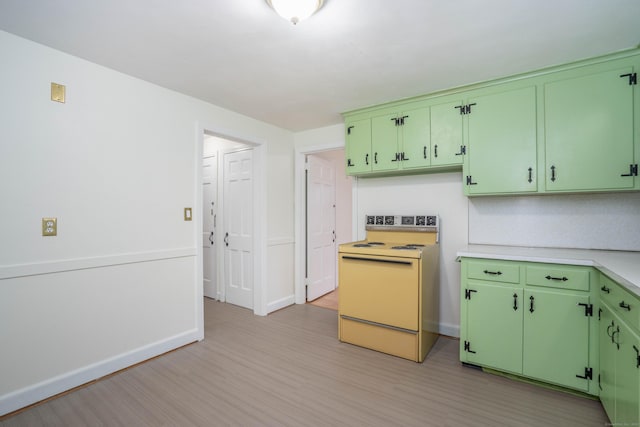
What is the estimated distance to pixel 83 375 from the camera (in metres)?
2.16

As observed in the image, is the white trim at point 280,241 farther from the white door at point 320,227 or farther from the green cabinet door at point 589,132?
the green cabinet door at point 589,132

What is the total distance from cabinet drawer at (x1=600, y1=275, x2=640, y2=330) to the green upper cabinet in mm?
1576

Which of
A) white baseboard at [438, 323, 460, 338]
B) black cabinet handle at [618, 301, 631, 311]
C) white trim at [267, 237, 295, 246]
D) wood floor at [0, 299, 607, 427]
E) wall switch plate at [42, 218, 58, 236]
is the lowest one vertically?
wood floor at [0, 299, 607, 427]

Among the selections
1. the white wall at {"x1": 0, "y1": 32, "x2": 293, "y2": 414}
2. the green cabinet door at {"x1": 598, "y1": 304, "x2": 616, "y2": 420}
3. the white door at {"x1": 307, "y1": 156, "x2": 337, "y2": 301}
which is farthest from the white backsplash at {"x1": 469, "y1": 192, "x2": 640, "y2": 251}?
the white wall at {"x1": 0, "y1": 32, "x2": 293, "y2": 414}

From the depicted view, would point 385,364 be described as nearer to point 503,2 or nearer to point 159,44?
point 503,2

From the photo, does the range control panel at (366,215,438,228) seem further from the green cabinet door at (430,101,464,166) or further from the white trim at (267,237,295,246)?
the white trim at (267,237,295,246)

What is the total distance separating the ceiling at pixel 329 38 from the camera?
1640 millimetres

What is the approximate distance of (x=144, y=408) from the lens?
1917mm

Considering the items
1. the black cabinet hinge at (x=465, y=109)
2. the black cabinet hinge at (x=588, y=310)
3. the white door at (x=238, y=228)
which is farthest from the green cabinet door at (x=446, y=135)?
the white door at (x=238, y=228)

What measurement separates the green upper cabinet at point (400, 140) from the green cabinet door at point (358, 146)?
0.06m

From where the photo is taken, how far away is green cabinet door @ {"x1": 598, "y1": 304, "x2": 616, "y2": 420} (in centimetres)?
164

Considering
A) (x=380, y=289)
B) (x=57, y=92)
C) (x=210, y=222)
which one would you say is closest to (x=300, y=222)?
(x=210, y=222)

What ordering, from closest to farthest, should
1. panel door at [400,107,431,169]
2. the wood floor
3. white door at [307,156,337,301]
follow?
1. the wood floor
2. panel door at [400,107,431,169]
3. white door at [307,156,337,301]

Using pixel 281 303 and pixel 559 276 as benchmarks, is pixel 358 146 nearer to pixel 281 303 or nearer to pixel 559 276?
pixel 559 276
